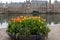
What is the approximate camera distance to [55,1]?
137 ft

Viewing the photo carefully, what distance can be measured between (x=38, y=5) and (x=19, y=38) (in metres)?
→ 37.3

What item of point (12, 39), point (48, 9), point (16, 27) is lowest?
point (48, 9)

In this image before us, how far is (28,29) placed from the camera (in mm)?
3760

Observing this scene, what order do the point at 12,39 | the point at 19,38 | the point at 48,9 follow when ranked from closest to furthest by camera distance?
the point at 19,38, the point at 12,39, the point at 48,9

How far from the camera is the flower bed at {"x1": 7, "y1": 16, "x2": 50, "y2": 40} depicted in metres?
3.74

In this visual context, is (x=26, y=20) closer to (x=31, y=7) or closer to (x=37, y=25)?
(x=37, y=25)

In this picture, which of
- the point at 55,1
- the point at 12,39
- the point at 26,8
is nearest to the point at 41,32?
the point at 12,39

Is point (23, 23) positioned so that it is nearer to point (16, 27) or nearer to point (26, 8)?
point (16, 27)

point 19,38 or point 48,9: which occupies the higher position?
point 19,38

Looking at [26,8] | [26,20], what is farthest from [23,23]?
[26,8]

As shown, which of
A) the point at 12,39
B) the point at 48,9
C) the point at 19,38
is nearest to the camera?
the point at 19,38

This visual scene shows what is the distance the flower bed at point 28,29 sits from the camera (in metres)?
3.74

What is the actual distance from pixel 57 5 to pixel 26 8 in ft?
22.0

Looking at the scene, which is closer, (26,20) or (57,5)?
(26,20)
